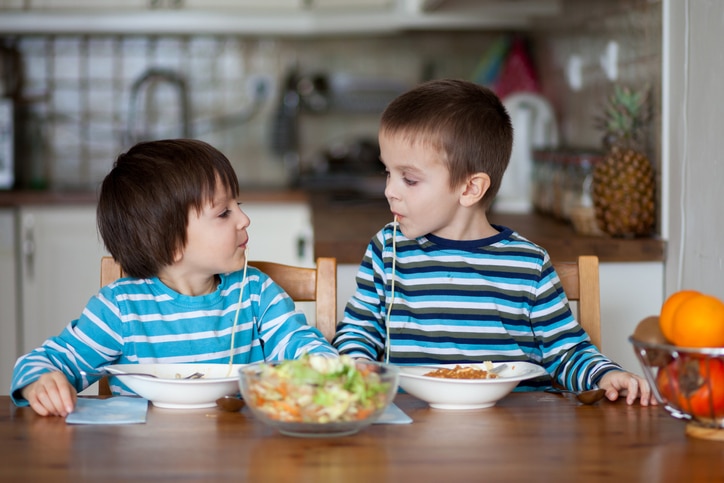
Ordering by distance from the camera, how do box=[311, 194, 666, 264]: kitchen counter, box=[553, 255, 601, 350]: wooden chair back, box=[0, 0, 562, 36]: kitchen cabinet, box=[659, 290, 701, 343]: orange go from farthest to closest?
box=[0, 0, 562, 36]: kitchen cabinet → box=[311, 194, 666, 264]: kitchen counter → box=[553, 255, 601, 350]: wooden chair back → box=[659, 290, 701, 343]: orange

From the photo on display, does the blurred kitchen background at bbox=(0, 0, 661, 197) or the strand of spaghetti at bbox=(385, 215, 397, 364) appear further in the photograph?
the blurred kitchen background at bbox=(0, 0, 661, 197)

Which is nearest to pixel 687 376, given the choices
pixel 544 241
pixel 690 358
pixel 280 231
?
pixel 690 358

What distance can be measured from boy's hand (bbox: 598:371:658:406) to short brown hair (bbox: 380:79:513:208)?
42 centimetres

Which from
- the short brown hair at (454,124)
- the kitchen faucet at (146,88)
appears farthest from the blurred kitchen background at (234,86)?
the short brown hair at (454,124)

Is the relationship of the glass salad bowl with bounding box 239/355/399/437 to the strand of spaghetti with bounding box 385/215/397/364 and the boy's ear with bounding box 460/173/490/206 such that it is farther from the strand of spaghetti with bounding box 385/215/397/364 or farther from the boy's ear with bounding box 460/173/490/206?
the boy's ear with bounding box 460/173/490/206

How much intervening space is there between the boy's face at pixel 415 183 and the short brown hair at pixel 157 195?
0.80ft

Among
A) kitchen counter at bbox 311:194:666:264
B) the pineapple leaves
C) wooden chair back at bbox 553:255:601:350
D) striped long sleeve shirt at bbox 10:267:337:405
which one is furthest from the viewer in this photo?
the pineapple leaves

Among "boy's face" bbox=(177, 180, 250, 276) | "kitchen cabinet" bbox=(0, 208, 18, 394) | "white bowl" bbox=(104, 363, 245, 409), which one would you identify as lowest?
"kitchen cabinet" bbox=(0, 208, 18, 394)

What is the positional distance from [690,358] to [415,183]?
0.62 meters

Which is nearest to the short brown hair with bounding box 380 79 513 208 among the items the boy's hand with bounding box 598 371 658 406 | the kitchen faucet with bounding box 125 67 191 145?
the boy's hand with bounding box 598 371 658 406

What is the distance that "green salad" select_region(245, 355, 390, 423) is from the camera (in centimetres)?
97

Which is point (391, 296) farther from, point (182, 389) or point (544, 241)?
point (544, 241)

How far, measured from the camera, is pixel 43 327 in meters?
3.48

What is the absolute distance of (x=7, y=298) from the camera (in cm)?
345
